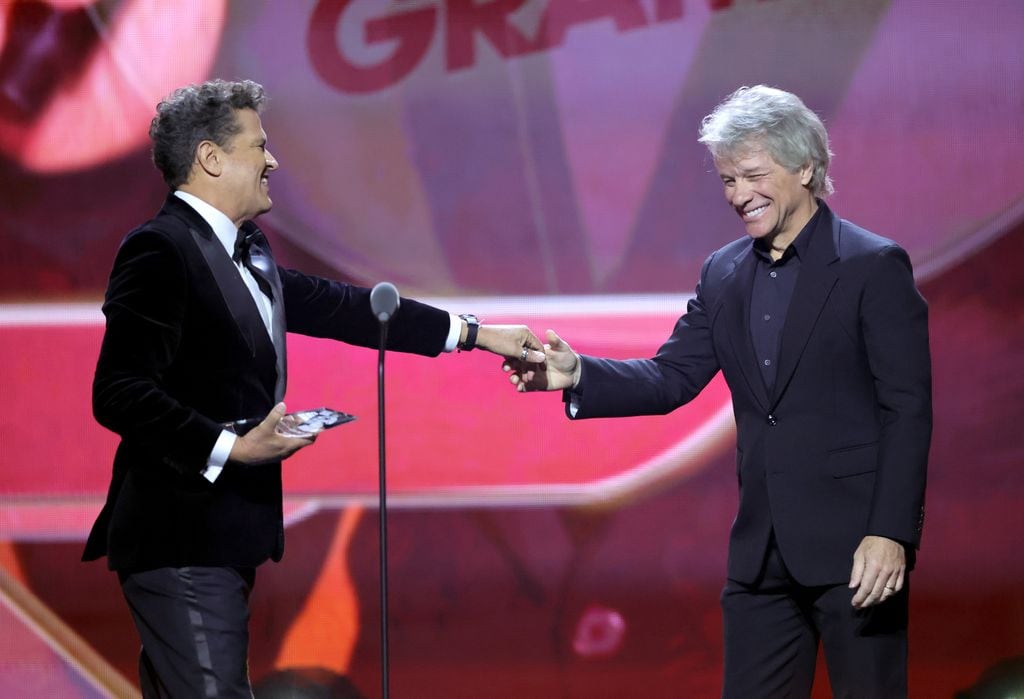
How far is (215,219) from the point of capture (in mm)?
2246

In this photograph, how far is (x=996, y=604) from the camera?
3.56 meters

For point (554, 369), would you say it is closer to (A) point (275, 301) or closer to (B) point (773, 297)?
(B) point (773, 297)

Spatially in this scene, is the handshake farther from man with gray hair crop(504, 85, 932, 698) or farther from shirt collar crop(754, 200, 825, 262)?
shirt collar crop(754, 200, 825, 262)

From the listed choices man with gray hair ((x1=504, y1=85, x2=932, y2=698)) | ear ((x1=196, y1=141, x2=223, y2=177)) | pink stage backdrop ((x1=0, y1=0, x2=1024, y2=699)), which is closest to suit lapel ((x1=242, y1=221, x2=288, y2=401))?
ear ((x1=196, y1=141, x2=223, y2=177))

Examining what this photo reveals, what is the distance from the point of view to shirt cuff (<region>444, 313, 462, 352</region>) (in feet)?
8.98

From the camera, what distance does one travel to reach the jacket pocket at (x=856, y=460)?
2.22 metres

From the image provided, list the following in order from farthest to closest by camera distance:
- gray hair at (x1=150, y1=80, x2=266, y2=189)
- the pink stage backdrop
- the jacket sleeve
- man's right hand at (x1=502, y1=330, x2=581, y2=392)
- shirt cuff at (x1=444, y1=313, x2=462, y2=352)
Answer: the pink stage backdrop, shirt cuff at (x1=444, y1=313, x2=462, y2=352), man's right hand at (x1=502, y1=330, x2=581, y2=392), gray hair at (x1=150, y1=80, x2=266, y2=189), the jacket sleeve

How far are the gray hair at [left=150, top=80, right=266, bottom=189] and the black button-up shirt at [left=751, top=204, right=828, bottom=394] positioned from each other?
3.38 feet

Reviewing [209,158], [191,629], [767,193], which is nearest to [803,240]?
[767,193]

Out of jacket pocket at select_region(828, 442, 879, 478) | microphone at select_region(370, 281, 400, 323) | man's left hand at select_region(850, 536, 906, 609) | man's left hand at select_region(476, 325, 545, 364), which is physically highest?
microphone at select_region(370, 281, 400, 323)

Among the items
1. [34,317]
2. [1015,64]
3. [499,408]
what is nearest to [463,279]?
[499,408]

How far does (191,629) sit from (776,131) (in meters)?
1.39

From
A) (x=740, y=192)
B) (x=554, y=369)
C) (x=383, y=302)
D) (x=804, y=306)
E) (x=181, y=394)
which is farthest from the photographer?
(x=554, y=369)

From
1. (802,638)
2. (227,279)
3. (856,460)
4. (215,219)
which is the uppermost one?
(215,219)
